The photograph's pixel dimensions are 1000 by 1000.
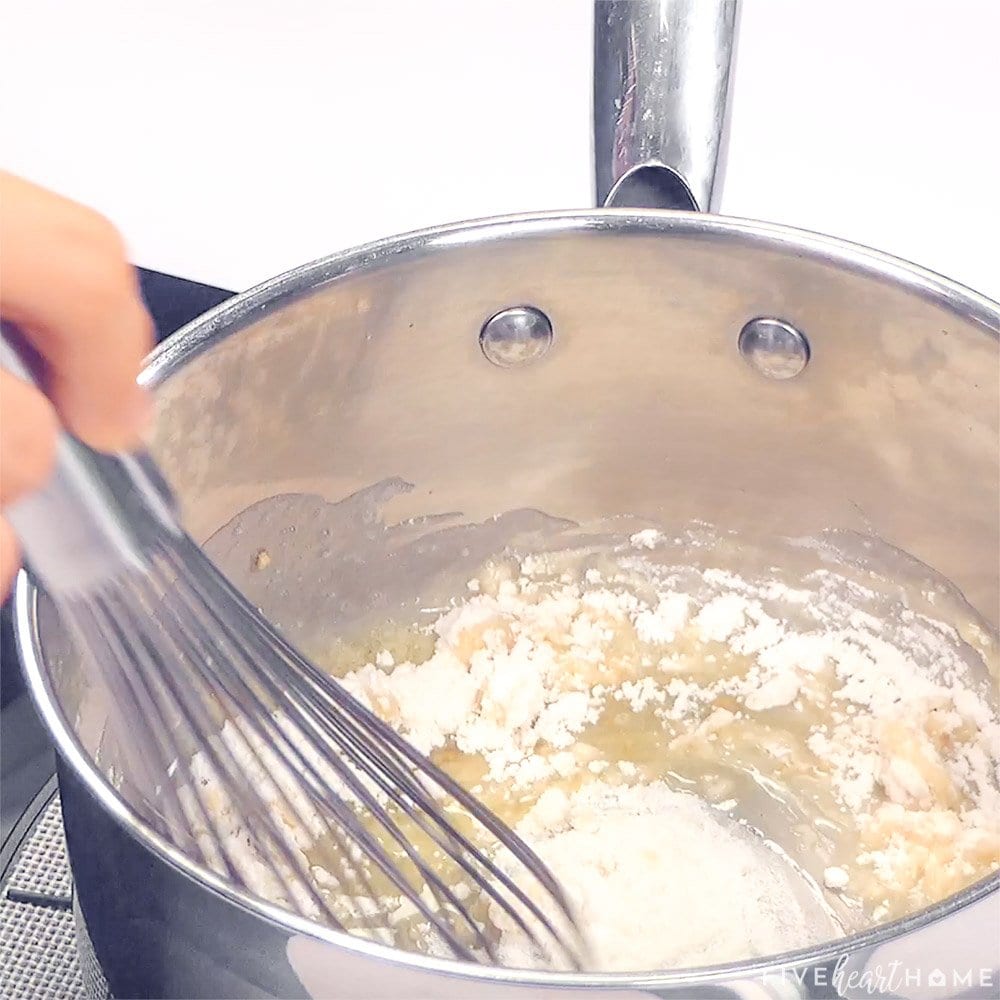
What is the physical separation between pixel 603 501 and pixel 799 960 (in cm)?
42

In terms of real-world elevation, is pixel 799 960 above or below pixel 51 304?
below

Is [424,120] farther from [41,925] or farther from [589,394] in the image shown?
[41,925]

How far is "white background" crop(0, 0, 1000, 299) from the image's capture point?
0.72 meters

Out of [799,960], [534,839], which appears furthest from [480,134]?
[799,960]

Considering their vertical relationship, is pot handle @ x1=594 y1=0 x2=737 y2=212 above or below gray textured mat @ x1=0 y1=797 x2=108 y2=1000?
above

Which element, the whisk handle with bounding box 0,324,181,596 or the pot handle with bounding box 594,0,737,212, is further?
the pot handle with bounding box 594,0,737,212

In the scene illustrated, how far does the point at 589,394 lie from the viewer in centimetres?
66

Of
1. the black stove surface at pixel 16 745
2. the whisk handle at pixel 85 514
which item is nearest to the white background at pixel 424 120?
the black stove surface at pixel 16 745

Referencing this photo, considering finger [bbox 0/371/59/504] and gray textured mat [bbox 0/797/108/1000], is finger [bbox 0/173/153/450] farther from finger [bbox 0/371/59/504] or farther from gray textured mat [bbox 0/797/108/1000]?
gray textured mat [bbox 0/797/108/1000]

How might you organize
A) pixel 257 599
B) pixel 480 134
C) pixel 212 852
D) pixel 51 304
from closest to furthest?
pixel 51 304 < pixel 212 852 < pixel 257 599 < pixel 480 134

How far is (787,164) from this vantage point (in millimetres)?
735

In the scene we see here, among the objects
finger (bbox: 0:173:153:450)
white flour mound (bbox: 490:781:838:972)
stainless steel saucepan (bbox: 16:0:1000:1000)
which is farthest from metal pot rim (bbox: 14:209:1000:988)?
white flour mound (bbox: 490:781:838:972)

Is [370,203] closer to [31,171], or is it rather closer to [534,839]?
[31,171]

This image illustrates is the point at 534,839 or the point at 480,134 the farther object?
the point at 480,134
